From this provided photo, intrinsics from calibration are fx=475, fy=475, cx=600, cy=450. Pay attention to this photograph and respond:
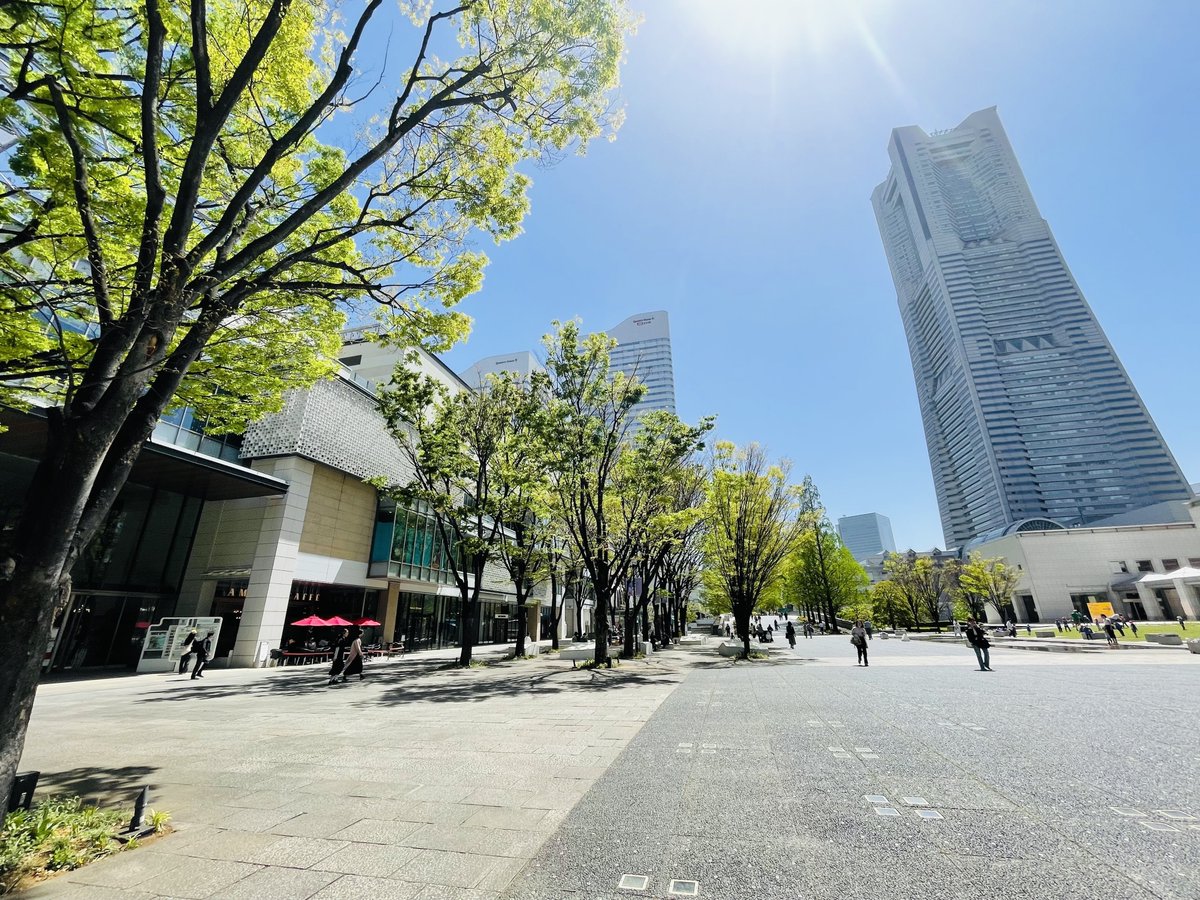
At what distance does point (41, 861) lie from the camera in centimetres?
372

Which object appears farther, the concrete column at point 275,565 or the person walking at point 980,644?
the concrete column at point 275,565

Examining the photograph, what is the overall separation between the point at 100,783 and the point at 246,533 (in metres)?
18.6

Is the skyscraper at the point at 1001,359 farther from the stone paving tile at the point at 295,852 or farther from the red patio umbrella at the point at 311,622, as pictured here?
the stone paving tile at the point at 295,852

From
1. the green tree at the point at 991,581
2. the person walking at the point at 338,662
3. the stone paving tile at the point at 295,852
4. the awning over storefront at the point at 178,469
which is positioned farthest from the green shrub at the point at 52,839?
the green tree at the point at 991,581

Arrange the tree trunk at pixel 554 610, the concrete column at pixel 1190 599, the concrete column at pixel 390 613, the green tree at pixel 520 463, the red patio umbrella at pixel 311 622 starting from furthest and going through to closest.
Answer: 1. the concrete column at pixel 1190 599
2. the tree trunk at pixel 554 610
3. the concrete column at pixel 390 613
4. the red patio umbrella at pixel 311 622
5. the green tree at pixel 520 463

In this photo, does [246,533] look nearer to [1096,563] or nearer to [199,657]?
[199,657]

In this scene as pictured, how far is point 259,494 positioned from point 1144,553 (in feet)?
290

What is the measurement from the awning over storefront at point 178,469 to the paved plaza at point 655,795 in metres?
8.76

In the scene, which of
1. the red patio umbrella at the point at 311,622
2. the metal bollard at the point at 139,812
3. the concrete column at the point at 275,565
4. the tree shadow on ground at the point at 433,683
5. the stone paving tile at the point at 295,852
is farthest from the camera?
the red patio umbrella at the point at 311,622

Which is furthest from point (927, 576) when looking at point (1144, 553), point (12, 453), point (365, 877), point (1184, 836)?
point (12, 453)

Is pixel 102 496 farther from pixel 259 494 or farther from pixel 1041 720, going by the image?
pixel 259 494

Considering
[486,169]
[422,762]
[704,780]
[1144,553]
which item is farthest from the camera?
[1144,553]

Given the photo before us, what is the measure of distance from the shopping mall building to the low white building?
73221 mm

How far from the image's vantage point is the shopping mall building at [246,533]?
1839 centimetres
